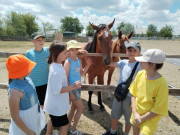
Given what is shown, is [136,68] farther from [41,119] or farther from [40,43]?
[40,43]

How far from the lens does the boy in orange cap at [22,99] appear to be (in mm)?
1443

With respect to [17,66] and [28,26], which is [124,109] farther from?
[28,26]

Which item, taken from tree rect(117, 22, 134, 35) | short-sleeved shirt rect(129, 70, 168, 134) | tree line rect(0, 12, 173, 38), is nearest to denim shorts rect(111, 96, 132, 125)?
short-sleeved shirt rect(129, 70, 168, 134)

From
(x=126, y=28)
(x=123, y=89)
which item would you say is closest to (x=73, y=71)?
(x=123, y=89)

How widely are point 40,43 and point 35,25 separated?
67598 millimetres

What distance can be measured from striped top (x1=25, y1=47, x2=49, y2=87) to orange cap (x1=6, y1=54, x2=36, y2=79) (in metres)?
1.17

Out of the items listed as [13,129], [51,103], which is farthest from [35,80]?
[13,129]

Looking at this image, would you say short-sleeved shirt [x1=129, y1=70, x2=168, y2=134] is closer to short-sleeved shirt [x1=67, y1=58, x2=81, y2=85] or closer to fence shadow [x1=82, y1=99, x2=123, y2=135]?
short-sleeved shirt [x1=67, y1=58, x2=81, y2=85]

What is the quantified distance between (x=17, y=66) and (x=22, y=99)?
16.1 inches

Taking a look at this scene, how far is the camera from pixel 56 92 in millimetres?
1815

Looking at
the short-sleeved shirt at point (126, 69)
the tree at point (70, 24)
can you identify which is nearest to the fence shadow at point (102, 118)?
the short-sleeved shirt at point (126, 69)

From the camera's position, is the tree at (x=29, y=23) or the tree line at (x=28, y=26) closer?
the tree line at (x=28, y=26)

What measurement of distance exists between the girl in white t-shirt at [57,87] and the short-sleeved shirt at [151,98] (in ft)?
2.90

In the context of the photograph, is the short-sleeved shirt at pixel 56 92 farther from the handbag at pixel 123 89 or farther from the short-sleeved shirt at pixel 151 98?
the short-sleeved shirt at pixel 151 98
